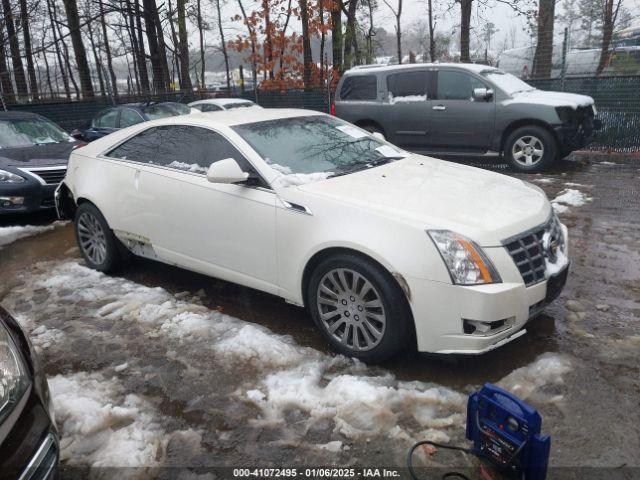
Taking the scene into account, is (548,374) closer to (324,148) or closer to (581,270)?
(581,270)

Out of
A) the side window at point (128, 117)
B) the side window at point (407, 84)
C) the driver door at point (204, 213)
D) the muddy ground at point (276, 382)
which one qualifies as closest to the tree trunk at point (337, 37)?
the side window at point (407, 84)

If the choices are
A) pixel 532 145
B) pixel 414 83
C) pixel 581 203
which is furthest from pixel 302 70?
pixel 581 203

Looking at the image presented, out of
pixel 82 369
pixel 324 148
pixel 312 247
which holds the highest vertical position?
pixel 324 148

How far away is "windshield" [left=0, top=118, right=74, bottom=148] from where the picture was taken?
26.6ft

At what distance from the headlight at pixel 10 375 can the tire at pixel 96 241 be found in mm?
2633

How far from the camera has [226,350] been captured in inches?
143

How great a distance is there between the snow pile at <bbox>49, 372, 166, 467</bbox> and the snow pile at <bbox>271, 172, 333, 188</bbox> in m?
1.59

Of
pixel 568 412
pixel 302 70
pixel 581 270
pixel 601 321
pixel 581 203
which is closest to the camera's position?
pixel 568 412

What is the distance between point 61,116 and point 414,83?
991 cm

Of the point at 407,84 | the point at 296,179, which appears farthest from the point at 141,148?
the point at 407,84

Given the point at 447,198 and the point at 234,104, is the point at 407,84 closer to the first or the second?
the point at 234,104

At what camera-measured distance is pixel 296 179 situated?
3.74m

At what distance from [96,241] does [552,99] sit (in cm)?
729

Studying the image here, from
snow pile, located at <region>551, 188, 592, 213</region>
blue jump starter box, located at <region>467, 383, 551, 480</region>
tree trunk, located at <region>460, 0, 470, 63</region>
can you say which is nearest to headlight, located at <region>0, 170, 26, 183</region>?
blue jump starter box, located at <region>467, 383, 551, 480</region>
